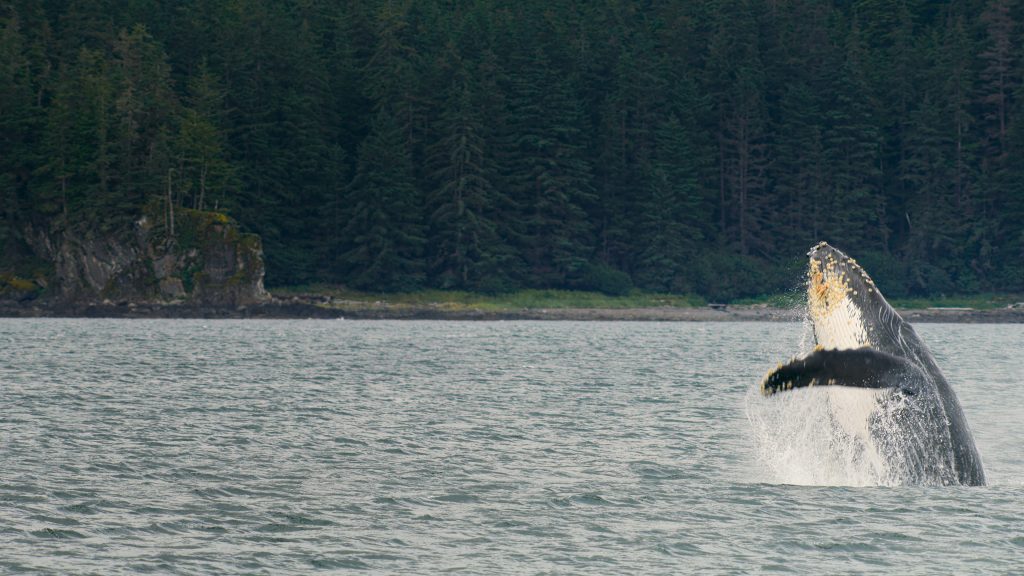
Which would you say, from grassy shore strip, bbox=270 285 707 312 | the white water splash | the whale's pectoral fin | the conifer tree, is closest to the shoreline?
grassy shore strip, bbox=270 285 707 312

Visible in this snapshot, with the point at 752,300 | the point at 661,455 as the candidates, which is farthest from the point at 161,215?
the point at 661,455

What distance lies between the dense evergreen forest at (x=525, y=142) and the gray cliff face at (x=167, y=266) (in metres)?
3.40

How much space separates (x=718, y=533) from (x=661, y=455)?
8486mm

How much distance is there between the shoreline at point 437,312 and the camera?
10562cm

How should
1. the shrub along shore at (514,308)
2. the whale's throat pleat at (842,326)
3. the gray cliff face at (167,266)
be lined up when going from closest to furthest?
1. the whale's throat pleat at (842,326)
2. the shrub along shore at (514,308)
3. the gray cliff face at (167,266)

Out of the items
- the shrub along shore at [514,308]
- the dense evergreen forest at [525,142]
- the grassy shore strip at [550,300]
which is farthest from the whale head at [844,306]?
the dense evergreen forest at [525,142]

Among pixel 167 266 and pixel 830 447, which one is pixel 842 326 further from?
pixel 167 266

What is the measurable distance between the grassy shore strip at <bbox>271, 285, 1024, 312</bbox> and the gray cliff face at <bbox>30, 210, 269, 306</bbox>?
21.6 feet

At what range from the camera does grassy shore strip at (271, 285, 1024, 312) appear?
116 meters

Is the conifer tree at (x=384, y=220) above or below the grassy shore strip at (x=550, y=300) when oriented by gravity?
above

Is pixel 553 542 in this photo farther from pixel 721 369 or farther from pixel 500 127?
pixel 500 127

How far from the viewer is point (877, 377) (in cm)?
1595

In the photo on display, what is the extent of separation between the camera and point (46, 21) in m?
136

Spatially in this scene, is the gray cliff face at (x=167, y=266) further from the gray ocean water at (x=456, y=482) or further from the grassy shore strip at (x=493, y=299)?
the gray ocean water at (x=456, y=482)
